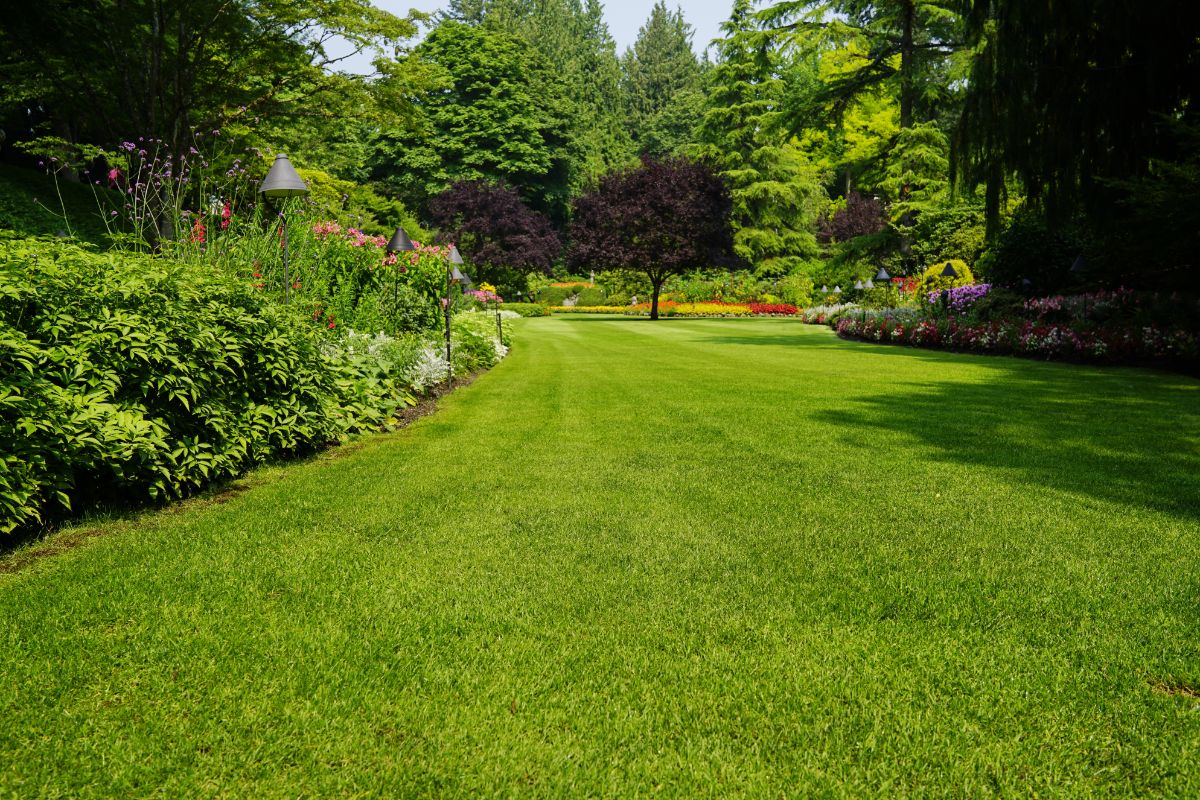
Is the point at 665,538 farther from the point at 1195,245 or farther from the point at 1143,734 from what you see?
the point at 1195,245

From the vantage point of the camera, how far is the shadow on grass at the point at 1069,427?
4.89m

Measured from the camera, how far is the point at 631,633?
279cm

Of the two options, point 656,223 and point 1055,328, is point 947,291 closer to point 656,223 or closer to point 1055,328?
point 1055,328

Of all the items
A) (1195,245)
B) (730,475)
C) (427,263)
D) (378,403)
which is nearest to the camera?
(730,475)

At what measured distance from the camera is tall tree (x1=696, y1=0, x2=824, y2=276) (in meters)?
41.0

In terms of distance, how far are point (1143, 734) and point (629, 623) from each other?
170 centimetres

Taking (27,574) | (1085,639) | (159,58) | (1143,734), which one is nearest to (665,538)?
(1085,639)

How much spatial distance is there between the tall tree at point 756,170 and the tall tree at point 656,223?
7.82m

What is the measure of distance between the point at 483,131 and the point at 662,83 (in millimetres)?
29634

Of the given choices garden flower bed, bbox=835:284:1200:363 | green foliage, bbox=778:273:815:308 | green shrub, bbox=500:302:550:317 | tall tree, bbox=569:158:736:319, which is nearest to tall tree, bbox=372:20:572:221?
green shrub, bbox=500:302:550:317

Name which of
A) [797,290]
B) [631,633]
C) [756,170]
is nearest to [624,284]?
[797,290]

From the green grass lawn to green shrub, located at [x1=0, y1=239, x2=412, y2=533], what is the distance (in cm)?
34

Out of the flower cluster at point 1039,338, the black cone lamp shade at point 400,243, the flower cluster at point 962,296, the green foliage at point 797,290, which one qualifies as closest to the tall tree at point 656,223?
the green foliage at point 797,290

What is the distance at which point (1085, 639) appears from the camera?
8.92 ft
